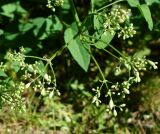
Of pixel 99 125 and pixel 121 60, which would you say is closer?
pixel 121 60

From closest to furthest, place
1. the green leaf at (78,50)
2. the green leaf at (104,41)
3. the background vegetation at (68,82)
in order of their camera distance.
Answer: the green leaf at (104,41) < the green leaf at (78,50) < the background vegetation at (68,82)

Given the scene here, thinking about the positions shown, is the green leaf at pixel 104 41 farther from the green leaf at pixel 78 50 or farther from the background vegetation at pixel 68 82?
the background vegetation at pixel 68 82

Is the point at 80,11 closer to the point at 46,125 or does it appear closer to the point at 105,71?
the point at 105,71

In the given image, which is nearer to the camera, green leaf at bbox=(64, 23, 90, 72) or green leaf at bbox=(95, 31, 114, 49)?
green leaf at bbox=(95, 31, 114, 49)

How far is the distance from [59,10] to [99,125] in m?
1.00

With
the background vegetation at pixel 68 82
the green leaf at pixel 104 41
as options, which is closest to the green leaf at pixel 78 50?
the green leaf at pixel 104 41

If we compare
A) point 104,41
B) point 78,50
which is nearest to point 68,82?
point 78,50

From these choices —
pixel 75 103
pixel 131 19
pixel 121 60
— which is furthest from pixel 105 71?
pixel 121 60

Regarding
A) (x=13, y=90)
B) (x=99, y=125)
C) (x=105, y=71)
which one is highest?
(x=13, y=90)

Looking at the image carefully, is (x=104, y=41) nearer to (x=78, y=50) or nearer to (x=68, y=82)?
(x=78, y=50)

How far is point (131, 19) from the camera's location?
3.38 metres

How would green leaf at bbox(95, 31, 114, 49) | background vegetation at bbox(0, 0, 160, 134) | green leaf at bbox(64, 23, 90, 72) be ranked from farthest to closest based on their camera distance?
background vegetation at bbox(0, 0, 160, 134), green leaf at bbox(64, 23, 90, 72), green leaf at bbox(95, 31, 114, 49)

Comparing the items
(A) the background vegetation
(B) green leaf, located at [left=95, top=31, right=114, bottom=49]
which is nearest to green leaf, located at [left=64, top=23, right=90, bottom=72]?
(B) green leaf, located at [left=95, top=31, right=114, bottom=49]

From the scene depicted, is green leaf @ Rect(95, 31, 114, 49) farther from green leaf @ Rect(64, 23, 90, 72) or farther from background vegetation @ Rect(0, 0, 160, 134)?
background vegetation @ Rect(0, 0, 160, 134)
